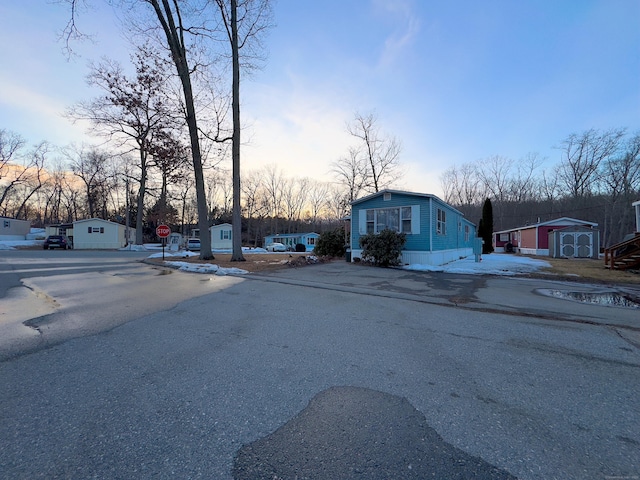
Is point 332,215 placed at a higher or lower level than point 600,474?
higher

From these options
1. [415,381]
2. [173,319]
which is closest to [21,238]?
[173,319]

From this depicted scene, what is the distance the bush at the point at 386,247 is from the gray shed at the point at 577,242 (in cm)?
1638

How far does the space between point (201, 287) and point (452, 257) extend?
1493cm

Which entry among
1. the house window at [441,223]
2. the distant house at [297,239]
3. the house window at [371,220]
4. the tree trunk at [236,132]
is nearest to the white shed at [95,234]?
the distant house at [297,239]

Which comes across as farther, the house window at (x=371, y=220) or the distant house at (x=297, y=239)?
the distant house at (x=297, y=239)

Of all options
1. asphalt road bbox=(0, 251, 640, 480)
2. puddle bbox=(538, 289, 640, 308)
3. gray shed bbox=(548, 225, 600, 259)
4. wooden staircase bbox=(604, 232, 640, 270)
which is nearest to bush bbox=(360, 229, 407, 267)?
puddle bbox=(538, 289, 640, 308)

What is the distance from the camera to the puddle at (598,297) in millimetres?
6901

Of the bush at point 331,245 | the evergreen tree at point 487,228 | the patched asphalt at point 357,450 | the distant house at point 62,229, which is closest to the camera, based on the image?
the patched asphalt at point 357,450

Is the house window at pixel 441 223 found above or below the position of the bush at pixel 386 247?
above

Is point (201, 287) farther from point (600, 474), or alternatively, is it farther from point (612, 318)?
point (612, 318)

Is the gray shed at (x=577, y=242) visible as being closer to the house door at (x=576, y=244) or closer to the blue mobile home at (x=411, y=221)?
the house door at (x=576, y=244)

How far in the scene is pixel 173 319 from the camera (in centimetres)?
507

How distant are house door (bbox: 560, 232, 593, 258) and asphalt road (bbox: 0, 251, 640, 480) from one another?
69.7ft

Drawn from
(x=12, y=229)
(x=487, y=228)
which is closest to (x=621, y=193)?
(x=487, y=228)
